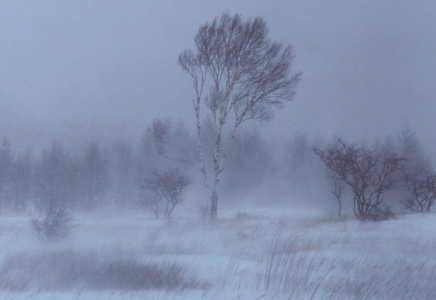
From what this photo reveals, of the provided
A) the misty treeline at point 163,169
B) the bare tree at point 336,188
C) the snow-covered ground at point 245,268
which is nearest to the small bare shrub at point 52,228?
the snow-covered ground at point 245,268

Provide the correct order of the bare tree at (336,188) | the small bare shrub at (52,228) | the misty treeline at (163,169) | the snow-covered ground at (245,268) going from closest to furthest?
the snow-covered ground at (245,268)
the small bare shrub at (52,228)
the bare tree at (336,188)
the misty treeline at (163,169)

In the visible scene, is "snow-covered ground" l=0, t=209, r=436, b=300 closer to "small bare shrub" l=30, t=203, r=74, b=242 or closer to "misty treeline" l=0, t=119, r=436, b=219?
"small bare shrub" l=30, t=203, r=74, b=242

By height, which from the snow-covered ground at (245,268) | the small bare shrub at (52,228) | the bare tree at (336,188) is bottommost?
the snow-covered ground at (245,268)

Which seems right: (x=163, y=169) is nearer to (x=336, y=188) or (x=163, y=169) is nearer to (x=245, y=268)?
(x=336, y=188)

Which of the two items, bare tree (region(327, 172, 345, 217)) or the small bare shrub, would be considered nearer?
the small bare shrub

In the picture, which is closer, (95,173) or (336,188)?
(336,188)

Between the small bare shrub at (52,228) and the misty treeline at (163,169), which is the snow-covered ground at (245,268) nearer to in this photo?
the small bare shrub at (52,228)

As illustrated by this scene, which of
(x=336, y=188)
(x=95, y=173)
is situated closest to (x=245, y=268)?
(x=336, y=188)

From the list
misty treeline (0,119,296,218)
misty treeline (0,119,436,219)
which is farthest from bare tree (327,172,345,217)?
misty treeline (0,119,296,218)

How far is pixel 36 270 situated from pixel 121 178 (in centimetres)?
4080

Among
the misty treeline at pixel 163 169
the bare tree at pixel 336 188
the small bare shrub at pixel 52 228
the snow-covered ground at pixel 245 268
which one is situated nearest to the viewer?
the snow-covered ground at pixel 245 268

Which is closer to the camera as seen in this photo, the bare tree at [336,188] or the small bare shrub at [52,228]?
the small bare shrub at [52,228]

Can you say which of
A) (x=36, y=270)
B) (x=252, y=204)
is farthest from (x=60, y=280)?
(x=252, y=204)

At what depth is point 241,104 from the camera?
19641mm
